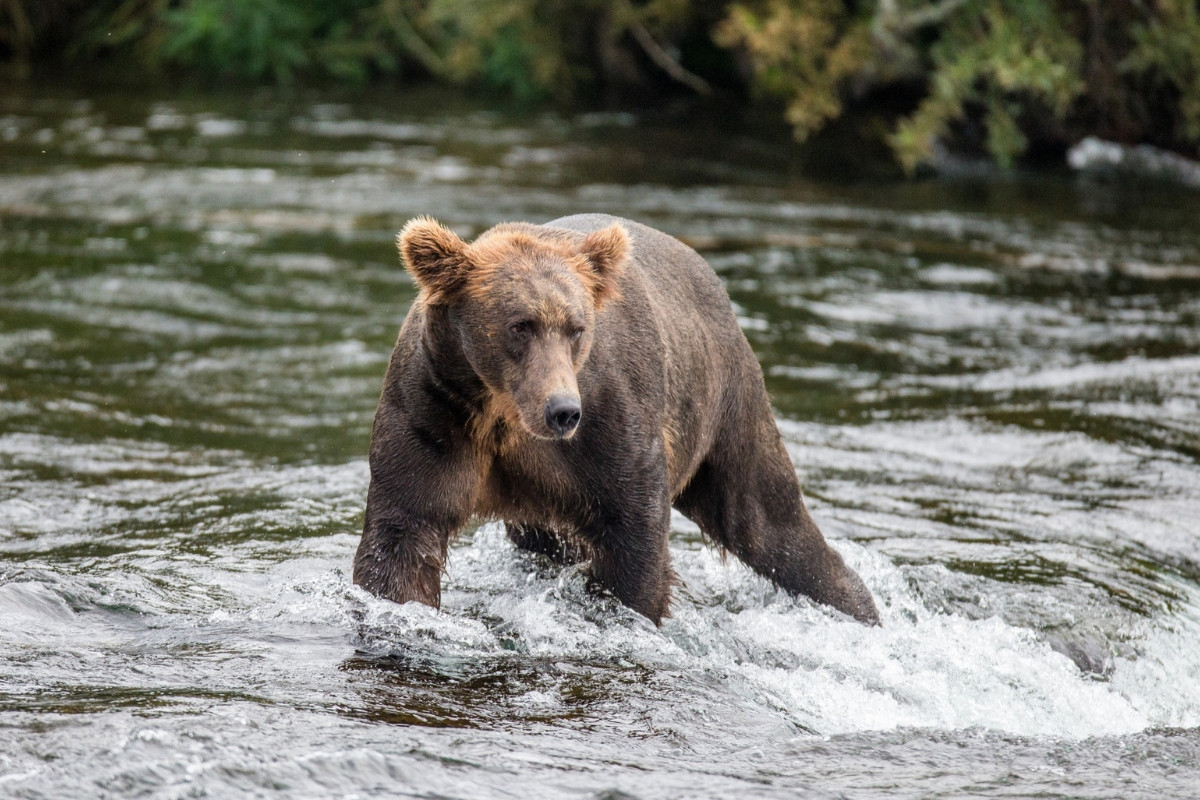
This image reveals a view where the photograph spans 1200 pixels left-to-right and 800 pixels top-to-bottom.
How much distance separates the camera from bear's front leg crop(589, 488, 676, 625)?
15.8ft

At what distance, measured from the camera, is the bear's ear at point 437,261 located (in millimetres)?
4516

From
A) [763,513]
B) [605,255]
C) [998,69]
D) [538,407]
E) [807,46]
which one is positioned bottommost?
[763,513]

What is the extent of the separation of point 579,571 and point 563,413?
1.46 metres

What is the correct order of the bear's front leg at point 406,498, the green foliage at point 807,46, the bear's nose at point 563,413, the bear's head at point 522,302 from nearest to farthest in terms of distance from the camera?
the bear's nose at point 563,413
the bear's head at point 522,302
the bear's front leg at point 406,498
the green foliage at point 807,46

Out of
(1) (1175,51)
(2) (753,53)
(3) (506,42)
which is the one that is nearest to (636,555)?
(1) (1175,51)

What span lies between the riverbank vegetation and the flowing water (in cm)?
122

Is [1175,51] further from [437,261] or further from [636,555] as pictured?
[437,261]

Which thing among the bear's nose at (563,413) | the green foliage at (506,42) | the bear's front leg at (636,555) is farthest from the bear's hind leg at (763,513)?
the green foliage at (506,42)

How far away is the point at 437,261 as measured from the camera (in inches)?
178

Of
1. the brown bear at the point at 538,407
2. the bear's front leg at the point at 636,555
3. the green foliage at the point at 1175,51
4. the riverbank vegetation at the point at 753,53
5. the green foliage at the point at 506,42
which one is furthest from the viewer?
the green foliage at the point at 506,42

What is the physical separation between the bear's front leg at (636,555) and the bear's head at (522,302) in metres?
0.53

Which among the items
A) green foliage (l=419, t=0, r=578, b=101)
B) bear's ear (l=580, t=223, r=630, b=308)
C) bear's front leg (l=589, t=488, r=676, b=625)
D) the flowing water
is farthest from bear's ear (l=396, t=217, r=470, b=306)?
green foliage (l=419, t=0, r=578, b=101)

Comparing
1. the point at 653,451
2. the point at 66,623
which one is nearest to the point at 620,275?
the point at 653,451

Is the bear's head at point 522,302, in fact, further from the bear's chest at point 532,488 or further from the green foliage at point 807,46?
the green foliage at point 807,46
